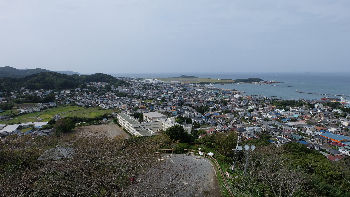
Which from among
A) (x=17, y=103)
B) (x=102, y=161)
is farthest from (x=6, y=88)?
(x=102, y=161)

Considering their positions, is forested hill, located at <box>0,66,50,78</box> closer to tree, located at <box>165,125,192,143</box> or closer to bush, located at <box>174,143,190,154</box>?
tree, located at <box>165,125,192,143</box>

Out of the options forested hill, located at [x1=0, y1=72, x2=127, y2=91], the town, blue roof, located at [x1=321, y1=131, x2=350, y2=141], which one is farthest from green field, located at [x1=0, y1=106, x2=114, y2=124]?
blue roof, located at [x1=321, y1=131, x2=350, y2=141]

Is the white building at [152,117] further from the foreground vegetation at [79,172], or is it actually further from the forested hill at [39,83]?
the forested hill at [39,83]

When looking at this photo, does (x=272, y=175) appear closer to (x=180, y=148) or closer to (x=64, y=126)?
(x=180, y=148)

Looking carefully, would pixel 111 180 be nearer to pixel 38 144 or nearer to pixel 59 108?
pixel 38 144

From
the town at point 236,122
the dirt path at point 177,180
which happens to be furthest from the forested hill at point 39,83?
the dirt path at point 177,180

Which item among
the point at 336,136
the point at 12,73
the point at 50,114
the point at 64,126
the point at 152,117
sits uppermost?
the point at 12,73

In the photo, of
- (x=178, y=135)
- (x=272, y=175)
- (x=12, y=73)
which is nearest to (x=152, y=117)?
(x=178, y=135)

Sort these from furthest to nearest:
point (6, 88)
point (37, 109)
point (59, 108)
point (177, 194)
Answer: point (6, 88) < point (59, 108) < point (37, 109) < point (177, 194)
